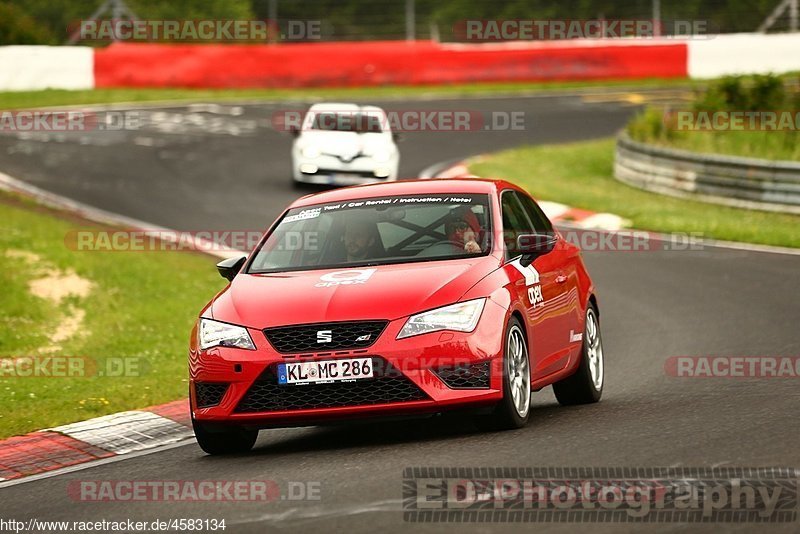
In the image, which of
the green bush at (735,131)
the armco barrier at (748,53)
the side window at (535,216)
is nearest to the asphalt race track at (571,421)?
the side window at (535,216)

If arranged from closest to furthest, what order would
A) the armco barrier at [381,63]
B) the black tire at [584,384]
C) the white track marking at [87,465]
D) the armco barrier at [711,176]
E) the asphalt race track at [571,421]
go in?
the asphalt race track at [571,421] → the white track marking at [87,465] → the black tire at [584,384] → the armco barrier at [711,176] → the armco barrier at [381,63]

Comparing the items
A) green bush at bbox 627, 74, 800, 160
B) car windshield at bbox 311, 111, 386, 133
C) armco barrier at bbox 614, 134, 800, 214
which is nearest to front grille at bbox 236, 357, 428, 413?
armco barrier at bbox 614, 134, 800, 214

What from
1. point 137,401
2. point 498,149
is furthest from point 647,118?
point 137,401

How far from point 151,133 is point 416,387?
25176 millimetres

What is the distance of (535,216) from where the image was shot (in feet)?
34.1

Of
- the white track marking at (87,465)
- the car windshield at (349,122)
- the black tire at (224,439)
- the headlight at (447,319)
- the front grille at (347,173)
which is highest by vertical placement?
the headlight at (447,319)

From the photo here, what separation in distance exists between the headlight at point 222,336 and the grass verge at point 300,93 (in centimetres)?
2869

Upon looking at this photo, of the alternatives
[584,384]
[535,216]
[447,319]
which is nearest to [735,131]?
[535,216]

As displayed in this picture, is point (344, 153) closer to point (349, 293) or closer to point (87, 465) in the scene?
point (87, 465)

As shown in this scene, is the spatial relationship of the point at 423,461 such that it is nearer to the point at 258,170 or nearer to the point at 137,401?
the point at 137,401

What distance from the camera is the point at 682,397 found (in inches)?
389

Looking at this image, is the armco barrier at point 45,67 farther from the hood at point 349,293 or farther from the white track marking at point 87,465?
the hood at point 349,293

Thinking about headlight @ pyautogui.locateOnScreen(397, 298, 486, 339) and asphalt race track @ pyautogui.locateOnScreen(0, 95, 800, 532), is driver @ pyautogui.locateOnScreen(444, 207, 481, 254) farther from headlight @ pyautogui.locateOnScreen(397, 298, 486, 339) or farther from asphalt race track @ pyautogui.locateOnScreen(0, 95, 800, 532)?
asphalt race track @ pyautogui.locateOnScreen(0, 95, 800, 532)

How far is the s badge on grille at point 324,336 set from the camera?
8.09m
